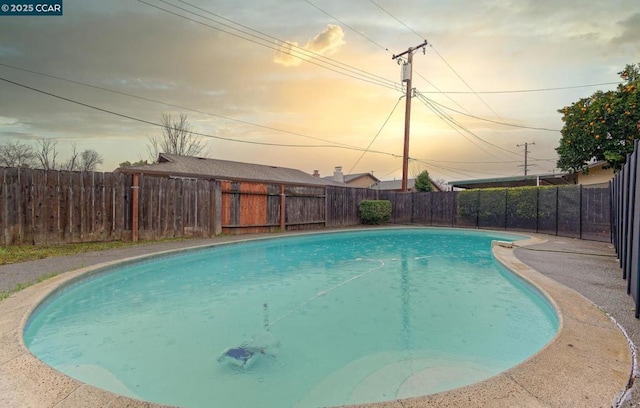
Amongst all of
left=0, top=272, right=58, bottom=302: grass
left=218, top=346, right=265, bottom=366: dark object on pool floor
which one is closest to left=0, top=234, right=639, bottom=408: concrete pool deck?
left=0, top=272, right=58, bottom=302: grass

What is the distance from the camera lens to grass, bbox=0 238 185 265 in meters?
5.78

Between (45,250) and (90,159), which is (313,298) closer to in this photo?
(45,250)

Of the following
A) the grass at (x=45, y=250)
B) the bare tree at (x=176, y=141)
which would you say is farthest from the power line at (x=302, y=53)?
the bare tree at (x=176, y=141)

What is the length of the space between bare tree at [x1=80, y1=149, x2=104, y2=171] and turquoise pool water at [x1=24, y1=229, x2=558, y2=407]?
86.6 ft

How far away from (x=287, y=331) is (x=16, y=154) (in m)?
30.1

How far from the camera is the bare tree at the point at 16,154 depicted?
22530 mm

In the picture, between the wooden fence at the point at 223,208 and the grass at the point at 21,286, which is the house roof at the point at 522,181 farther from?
the grass at the point at 21,286

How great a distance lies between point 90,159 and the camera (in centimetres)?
2705

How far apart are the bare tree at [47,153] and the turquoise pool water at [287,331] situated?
25.8 metres

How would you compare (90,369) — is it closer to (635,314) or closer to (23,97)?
(635,314)

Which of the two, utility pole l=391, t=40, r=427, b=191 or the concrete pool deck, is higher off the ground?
utility pole l=391, t=40, r=427, b=191

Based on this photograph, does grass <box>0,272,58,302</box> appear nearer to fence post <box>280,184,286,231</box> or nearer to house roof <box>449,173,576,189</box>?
fence post <box>280,184,286,231</box>

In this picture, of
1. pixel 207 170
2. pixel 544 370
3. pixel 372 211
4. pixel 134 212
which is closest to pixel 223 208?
pixel 134 212

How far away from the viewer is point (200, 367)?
9.02 feet
